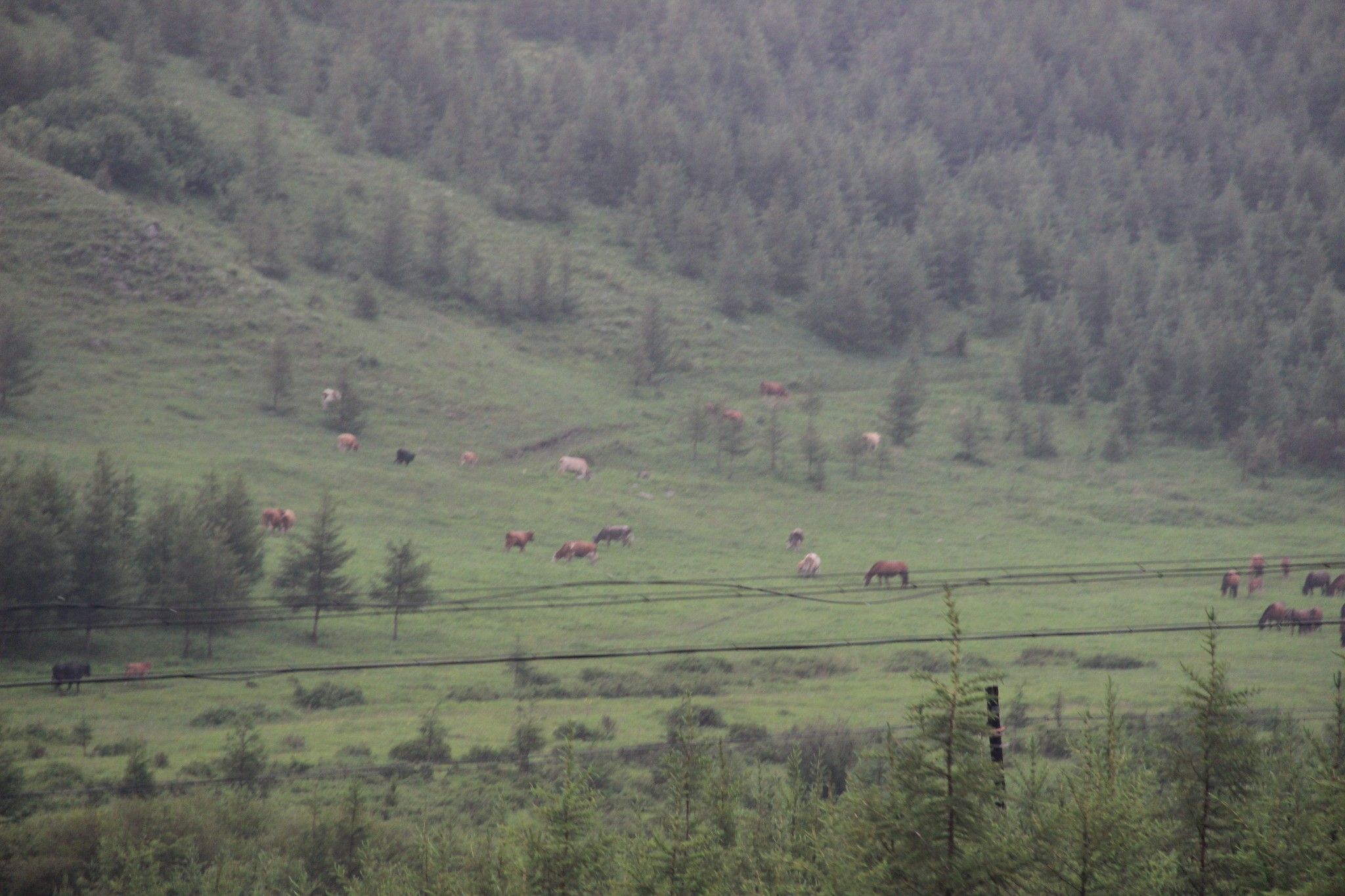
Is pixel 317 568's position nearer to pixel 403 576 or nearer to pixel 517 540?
pixel 403 576

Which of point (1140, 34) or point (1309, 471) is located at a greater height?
point (1140, 34)

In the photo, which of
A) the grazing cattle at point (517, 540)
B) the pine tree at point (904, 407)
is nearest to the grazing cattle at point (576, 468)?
the grazing cattle at point (517, 540)

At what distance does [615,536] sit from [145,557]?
21.0m

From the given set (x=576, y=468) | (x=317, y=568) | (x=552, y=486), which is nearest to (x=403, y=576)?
(x=317, y=568)

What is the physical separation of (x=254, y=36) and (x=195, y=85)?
13.3 meters

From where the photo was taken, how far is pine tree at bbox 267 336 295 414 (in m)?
61.5

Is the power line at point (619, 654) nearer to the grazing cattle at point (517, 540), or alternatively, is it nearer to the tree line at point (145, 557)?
the tree line at point (145, 557)

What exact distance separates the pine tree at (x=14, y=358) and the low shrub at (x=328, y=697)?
2947cm

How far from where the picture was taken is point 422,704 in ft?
110

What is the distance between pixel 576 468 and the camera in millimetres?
60250

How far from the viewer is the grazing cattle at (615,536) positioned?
51.8 m

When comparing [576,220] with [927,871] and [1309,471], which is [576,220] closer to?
[1309,471]

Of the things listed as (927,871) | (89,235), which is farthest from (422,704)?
(89,235)

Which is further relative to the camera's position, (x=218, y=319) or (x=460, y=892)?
(x=218, y=319)
